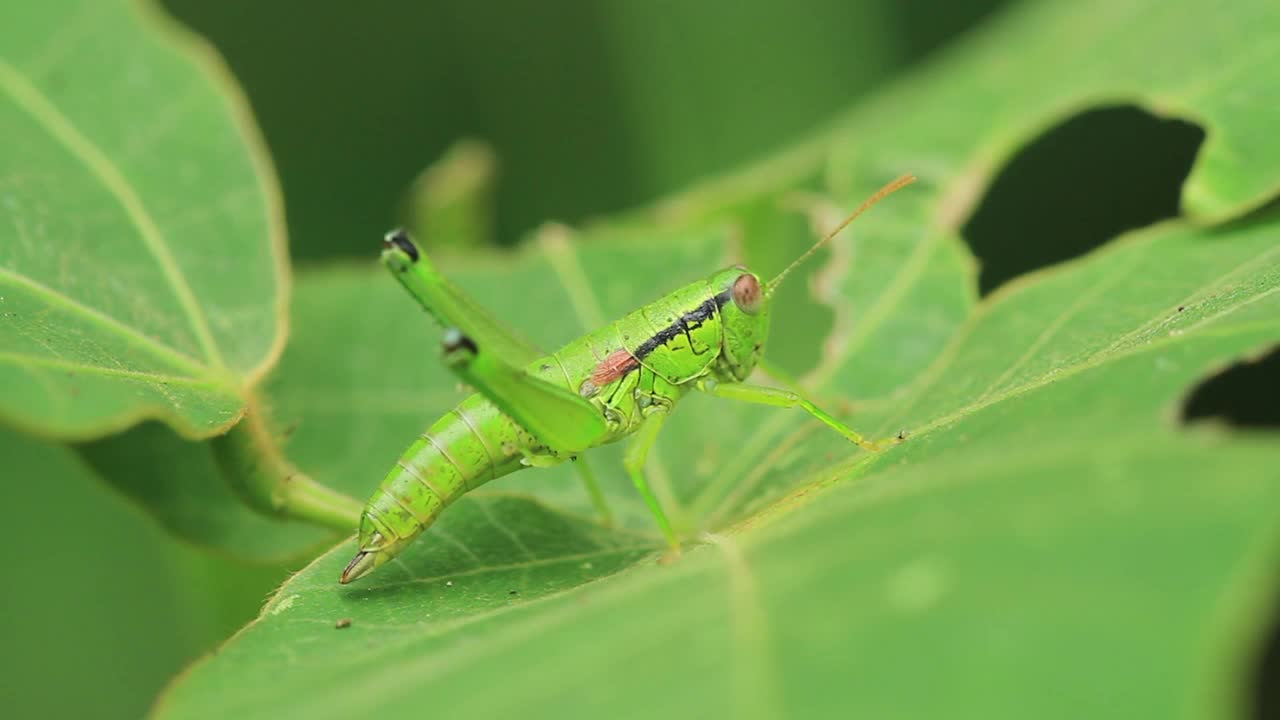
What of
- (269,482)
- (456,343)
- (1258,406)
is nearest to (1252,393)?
(1258,406)

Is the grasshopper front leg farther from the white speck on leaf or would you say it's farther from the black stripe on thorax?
the white speck on leaf

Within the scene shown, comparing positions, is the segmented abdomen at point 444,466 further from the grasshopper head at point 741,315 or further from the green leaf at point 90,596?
the green leaf at point 90,596

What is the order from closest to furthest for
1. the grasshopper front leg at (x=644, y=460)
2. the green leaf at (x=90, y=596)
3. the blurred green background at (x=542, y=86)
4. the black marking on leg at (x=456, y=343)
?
the black marking on leg at (x=456, y=343)
the grasshopper front leg at (x=644, y=460)
the green leaf at (x=90, y=596)
the blurred green background at (x=542, y=86)

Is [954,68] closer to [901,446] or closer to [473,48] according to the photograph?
[473,48]

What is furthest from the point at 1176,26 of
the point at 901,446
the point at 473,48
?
the point at 473,48

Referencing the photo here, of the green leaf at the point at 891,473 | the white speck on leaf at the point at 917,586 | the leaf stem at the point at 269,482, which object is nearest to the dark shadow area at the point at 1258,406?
the green leaf at the point at 891,473

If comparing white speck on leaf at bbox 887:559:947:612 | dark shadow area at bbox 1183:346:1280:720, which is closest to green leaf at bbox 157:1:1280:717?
white speck on leaf at bbox 887:559:947:612
